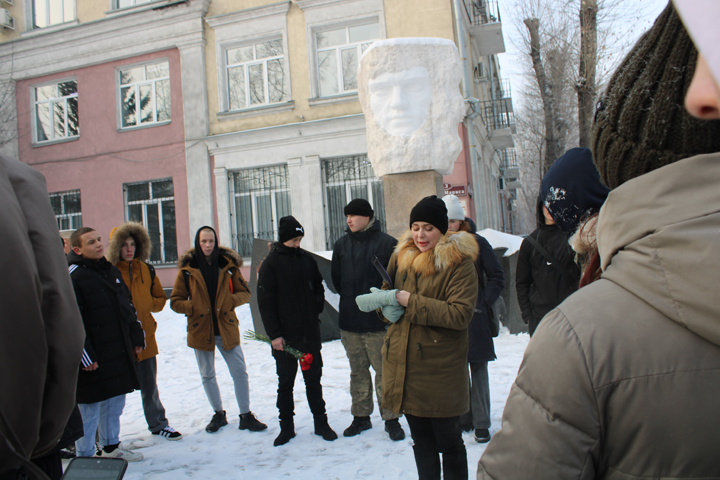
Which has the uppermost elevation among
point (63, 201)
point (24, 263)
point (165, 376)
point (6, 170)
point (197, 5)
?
point (197, 5)

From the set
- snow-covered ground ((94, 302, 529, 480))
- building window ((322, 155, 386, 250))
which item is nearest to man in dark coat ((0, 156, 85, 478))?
snow-covered ground ((94, 302, 529, 480))

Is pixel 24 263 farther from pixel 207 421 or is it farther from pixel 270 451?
pixel 207 421

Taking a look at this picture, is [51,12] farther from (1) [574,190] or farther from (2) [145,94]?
(1) [574,190]

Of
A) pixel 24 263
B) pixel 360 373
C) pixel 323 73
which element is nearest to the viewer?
pixel 24 263

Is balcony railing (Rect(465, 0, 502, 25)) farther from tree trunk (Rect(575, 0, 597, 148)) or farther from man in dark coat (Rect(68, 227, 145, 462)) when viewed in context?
man in dark coat (Rect(68, 227, 145, 462))

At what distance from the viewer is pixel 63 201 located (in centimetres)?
1363

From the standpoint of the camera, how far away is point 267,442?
3.88 meters

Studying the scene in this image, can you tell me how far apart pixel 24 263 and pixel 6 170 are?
0.92ft

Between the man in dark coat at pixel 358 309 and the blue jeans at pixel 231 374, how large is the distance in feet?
3.08

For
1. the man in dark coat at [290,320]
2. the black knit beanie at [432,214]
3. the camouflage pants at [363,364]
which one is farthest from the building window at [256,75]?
the black knit beanie at [432,214]

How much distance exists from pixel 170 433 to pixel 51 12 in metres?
14.6

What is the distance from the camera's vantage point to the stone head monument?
558 cm

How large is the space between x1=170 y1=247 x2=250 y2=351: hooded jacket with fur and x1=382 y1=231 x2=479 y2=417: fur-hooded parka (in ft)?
6.63

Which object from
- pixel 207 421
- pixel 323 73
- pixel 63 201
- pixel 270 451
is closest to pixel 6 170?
pixel 270 451
